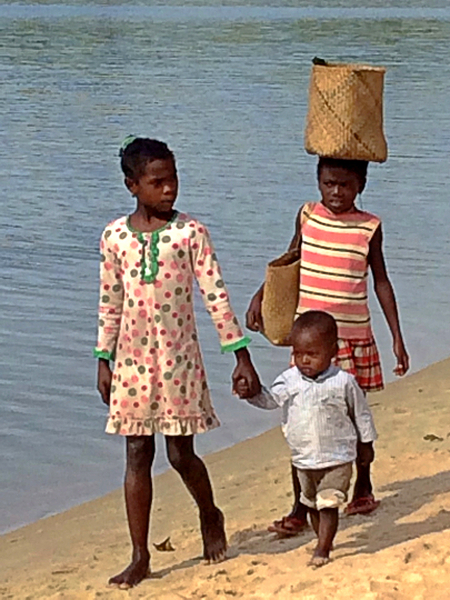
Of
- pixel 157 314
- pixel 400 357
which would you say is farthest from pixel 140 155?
pixel 400 357

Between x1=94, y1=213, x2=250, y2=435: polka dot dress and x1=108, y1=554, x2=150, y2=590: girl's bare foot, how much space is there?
0.53 metres

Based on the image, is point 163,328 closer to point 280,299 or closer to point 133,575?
point 280,299

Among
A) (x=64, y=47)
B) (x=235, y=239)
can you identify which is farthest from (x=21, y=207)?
(x=64, y=47)

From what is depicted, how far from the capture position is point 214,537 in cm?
529

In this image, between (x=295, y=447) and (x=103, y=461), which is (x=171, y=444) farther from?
(x=103, y=461)

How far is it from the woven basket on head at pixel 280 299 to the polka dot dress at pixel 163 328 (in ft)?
1.69

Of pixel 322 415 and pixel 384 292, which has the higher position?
pixel 384 292

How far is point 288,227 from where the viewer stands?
13.2m

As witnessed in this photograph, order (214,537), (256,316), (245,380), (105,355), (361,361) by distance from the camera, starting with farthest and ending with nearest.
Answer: (256,316) → (361,361) → (214,537) → (105,355) → (245,380)

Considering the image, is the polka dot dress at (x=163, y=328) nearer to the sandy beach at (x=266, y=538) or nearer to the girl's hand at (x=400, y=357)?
the sandy beach at (x=266, y=538)

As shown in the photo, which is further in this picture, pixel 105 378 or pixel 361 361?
pixel 361 361

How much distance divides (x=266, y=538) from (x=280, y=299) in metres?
0.93

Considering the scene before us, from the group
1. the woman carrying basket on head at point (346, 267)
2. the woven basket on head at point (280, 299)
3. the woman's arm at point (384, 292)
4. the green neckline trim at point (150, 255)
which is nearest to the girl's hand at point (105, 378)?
the green neckline trim at point (150, 255)

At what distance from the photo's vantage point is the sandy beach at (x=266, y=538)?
477 cm
